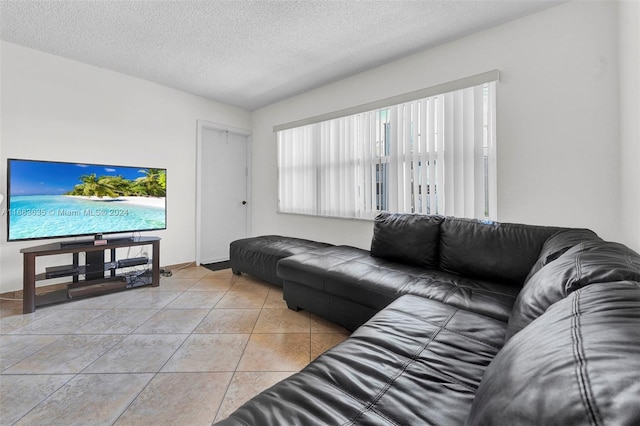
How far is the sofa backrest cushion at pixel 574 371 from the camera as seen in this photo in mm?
334

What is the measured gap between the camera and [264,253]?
302 cm

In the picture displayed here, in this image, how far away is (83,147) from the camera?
300 cm

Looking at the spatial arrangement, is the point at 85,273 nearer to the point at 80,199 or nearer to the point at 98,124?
the point at 80,199

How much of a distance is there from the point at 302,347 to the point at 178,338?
0.91 metres

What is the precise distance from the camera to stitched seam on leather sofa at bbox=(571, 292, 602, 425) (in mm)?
325

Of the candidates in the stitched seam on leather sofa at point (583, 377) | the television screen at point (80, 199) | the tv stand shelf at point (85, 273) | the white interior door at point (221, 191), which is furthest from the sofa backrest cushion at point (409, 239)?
the white interior door at point (221, 191)

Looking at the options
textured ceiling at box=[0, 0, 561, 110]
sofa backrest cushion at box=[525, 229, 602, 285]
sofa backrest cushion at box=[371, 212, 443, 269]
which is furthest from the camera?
sofa backrest cushion at box=[371, 212, 443, 269]

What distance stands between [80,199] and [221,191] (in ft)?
6.05

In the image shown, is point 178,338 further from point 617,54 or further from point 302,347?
point 617,54

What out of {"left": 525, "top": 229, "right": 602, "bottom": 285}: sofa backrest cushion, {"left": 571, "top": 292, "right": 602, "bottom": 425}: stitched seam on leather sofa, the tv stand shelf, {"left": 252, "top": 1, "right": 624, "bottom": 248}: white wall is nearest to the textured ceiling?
{"left": 252, "top": 1, "right": 624, "bottom": 248}: white wall

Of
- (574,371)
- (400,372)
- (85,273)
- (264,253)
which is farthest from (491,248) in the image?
(85,273)

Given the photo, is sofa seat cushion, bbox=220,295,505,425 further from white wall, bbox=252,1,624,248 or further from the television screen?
the television screen

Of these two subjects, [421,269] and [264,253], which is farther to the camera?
[264,253]

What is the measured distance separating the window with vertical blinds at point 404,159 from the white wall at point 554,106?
147mm
